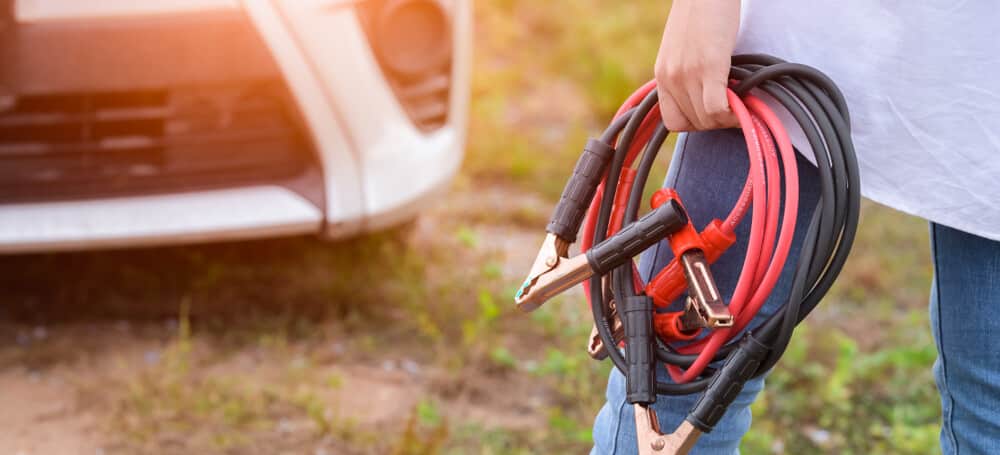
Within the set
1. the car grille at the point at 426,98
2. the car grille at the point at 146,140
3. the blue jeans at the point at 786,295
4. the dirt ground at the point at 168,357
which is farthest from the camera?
the car grille at the point at 426,98

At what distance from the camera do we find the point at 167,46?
222cm

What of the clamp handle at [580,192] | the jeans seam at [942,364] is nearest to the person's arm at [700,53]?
the clamp handle at [580,192]

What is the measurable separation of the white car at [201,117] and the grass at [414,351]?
1.00ft

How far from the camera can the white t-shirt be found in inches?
40.8

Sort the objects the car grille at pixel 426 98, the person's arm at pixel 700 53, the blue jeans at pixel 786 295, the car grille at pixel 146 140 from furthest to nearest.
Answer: the car grille at pixel 426 98 → the car grille at pixel 146 140 → the blue jeans at pixel 786 295 → the person's arm at pixel 700 53

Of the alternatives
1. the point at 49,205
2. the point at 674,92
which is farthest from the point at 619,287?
the point at 49,205

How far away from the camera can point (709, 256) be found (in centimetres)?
110

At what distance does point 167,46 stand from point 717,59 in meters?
1.52

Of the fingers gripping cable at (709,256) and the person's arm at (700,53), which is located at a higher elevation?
the person's arm at (700,53)

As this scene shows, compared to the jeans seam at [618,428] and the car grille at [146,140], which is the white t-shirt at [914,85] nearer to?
the jeans seam at [618,428]

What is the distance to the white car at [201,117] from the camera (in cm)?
219

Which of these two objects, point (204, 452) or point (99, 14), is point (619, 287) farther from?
point (99, 14)

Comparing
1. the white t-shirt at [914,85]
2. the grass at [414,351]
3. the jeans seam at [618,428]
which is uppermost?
the white t-shirt at [914,85]

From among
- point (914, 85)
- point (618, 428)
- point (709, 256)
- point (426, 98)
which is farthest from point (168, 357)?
point (914, 85)
